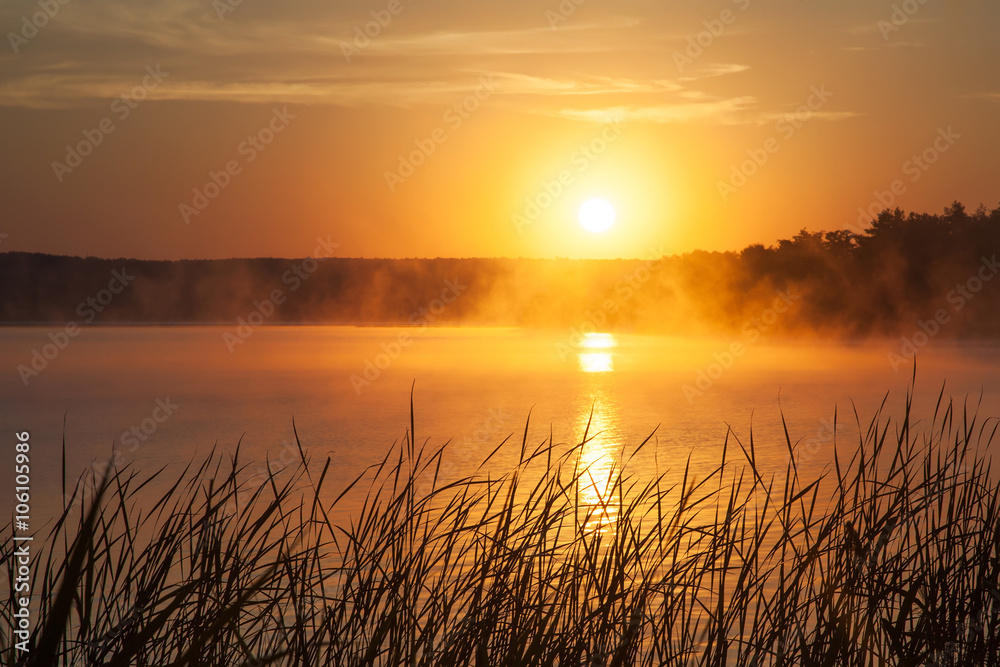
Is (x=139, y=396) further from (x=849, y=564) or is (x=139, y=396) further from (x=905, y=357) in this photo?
(x=905, y=357)

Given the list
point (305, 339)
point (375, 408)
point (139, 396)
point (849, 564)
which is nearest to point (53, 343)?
point (305, 339)

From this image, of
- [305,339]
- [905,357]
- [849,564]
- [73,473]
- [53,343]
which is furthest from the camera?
[305,339]

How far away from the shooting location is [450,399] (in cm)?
1111

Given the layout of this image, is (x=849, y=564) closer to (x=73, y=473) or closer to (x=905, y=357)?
(x=73, y=473)

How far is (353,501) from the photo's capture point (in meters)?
5.31

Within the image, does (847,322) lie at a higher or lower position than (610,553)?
higher

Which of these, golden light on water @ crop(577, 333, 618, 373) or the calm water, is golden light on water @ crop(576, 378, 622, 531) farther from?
golden light on water @ crop(577, 333, 618, 373)

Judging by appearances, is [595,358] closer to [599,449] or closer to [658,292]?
[599,449]

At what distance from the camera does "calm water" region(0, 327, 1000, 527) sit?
741 cm

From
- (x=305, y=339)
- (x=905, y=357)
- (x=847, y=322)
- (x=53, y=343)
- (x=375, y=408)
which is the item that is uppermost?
(x=847, y=322)

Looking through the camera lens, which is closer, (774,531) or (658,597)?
(658,597)

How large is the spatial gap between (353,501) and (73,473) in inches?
98.9

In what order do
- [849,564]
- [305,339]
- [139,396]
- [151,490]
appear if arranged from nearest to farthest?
[849,564]
[151,490]
[139,396]
[305,339]

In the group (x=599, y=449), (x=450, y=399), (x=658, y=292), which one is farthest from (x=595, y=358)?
(x=658, y=292)
